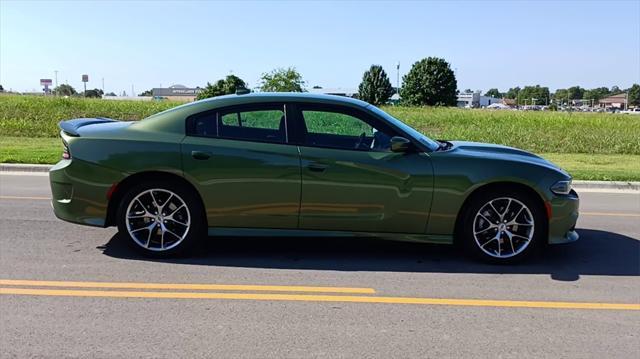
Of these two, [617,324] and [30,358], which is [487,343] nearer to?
[617,324]

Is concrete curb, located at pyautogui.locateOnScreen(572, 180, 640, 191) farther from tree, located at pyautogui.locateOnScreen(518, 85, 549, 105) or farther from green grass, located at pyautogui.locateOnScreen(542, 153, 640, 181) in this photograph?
tree, located at pyautogui.locateOnScreen(518, 85, 549, 105)

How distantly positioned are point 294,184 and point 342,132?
80 cm

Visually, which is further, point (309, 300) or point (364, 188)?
point (364, 188)

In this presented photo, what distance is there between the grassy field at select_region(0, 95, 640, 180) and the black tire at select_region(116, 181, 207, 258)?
8379 mm

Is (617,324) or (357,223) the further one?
(357,223)

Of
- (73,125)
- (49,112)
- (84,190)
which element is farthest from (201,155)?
(49,112)

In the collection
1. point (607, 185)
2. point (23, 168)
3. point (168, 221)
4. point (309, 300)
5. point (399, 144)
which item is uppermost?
point (399, 144)

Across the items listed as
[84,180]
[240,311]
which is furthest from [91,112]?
[240,311]

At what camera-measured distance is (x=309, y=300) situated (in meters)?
4.48

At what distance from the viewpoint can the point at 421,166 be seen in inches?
211

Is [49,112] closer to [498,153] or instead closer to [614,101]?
[498,153]

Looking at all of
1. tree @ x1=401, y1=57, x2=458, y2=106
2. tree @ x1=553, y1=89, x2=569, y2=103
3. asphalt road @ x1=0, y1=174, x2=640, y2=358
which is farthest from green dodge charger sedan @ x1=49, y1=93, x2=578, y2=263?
tree @ x1=553, y1=89, x2=569, y2=103

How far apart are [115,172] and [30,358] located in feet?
7.48

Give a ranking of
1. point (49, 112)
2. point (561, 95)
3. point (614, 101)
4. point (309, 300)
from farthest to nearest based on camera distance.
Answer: point (561, 95) < point (614, 101) < point (49, 112) < point (309, 300)
